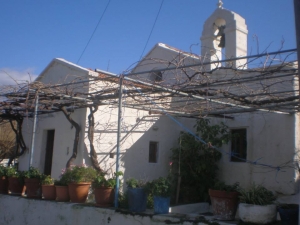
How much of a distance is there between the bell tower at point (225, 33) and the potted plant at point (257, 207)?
18.8ft

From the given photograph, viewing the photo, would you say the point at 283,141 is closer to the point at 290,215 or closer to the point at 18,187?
the point at 290,215

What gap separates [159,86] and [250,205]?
2869mm

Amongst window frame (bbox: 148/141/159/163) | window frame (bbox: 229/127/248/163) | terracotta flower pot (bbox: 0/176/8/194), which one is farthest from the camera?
window frame (bbox: 148/141/159/163)

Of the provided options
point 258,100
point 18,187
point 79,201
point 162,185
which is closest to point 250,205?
point 162,185

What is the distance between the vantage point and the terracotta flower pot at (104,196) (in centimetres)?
727

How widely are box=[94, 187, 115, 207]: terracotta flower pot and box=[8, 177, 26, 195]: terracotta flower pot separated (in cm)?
293

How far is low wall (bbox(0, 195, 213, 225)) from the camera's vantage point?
6352 millimetres

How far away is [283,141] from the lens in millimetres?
9984

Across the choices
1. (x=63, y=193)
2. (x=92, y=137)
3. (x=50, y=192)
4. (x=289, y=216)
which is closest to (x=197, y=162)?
(x=92, y=137)

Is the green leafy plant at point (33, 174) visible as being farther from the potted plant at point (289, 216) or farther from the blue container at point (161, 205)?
the potted plant at point (289, 216)

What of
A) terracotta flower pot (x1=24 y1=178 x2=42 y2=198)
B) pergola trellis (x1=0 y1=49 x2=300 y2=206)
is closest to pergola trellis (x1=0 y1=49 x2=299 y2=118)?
pergola trellis (x1=0 y1=49 x2=300 y2=206)

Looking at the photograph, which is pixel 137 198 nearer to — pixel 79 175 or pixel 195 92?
pixel 79 175

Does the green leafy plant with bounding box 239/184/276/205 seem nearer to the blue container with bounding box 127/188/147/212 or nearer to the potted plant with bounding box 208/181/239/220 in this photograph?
the potted plant with bounding box 208/181/239/220

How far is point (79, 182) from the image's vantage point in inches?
309
